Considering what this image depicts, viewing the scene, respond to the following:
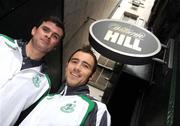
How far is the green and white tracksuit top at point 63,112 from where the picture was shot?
179cm

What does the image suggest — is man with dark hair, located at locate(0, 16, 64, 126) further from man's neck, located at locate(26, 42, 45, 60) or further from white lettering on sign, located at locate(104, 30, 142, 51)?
white lettering on sign, located at locate(104, 30, 142, 51)

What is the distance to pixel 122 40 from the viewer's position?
3594 millimetres

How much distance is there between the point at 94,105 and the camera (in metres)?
1.85

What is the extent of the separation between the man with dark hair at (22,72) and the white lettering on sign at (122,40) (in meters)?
1.30

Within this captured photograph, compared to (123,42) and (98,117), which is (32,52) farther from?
(123,42)

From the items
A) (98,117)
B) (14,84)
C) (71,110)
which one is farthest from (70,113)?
(14,84)

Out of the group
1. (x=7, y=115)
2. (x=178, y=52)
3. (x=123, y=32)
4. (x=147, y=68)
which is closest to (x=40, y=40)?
(x=7, y=115)

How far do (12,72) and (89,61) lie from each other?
64 cm

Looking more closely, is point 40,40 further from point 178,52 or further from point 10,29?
point 178,52

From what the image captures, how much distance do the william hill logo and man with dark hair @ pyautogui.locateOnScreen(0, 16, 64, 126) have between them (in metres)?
1.09

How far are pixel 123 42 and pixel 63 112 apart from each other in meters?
1.94

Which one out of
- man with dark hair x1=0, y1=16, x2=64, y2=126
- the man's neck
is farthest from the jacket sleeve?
the man's neck

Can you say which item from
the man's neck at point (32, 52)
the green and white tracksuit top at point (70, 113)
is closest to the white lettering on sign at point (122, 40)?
the man's neck at point (32, 52)

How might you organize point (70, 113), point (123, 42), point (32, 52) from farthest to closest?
1. point (123, 42)
2. point (32, 52)
3. point (70, 113)
